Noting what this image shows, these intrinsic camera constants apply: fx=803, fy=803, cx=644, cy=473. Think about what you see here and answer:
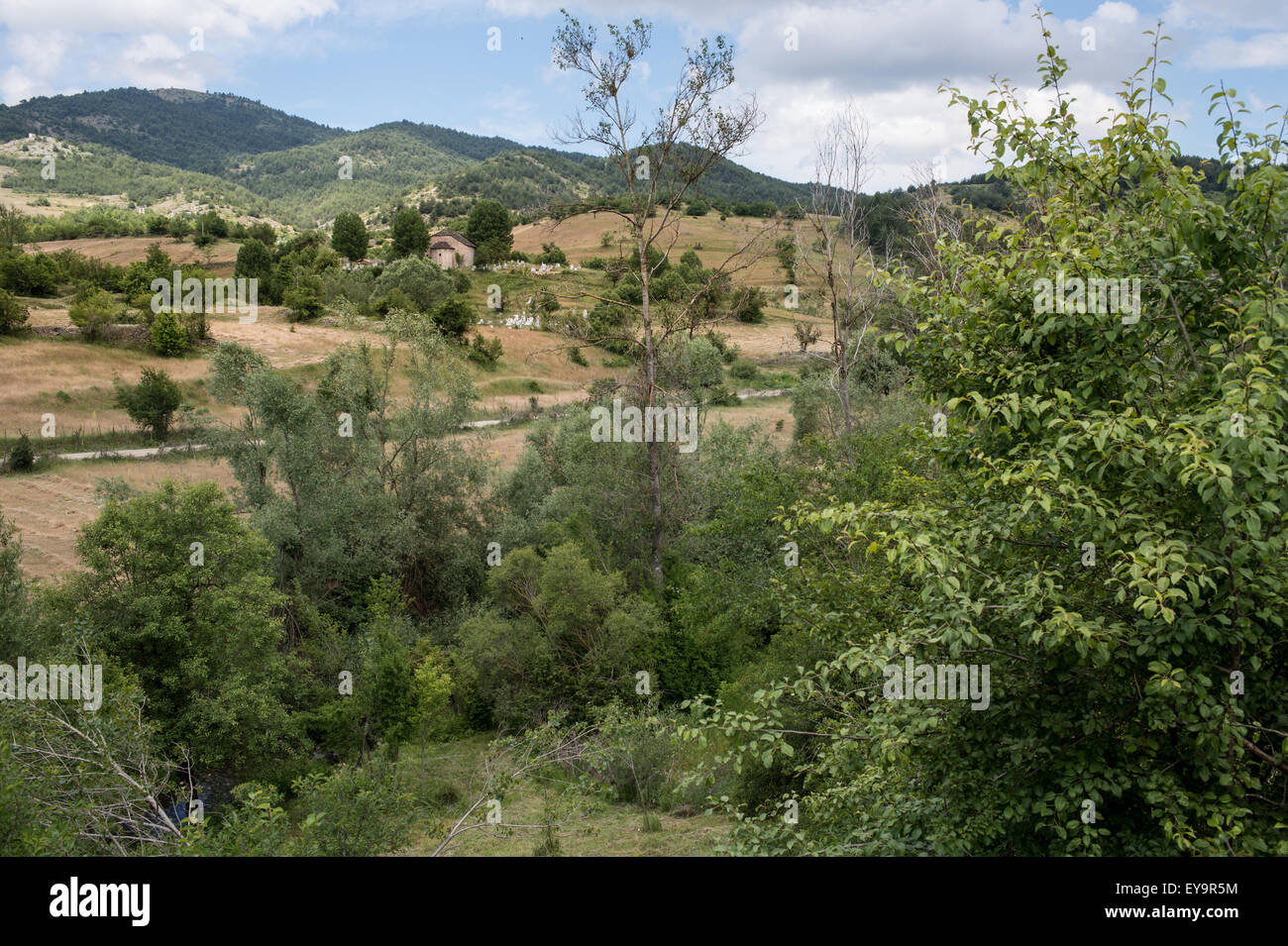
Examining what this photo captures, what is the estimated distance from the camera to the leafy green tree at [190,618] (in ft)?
60.2

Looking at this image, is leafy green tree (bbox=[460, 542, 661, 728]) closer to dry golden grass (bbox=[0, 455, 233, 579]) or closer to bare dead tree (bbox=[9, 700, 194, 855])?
bare dead tree (bbox=[9, 700, 194, 855])

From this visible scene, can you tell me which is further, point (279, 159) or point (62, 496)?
point (279, 159)

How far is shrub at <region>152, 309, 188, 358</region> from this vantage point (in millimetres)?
49688

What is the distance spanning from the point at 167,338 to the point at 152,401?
10.4m

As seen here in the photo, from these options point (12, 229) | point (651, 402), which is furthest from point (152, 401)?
point (12, 229)

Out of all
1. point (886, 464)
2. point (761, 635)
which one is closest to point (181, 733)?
point (761, 635)

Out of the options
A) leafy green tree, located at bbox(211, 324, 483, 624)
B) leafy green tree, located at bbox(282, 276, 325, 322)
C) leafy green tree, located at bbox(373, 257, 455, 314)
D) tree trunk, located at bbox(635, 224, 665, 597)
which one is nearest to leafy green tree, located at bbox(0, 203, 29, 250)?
leafy green tree, located at bbox(282, 276, 325, 322)

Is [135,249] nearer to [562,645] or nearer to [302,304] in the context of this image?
[302,304]

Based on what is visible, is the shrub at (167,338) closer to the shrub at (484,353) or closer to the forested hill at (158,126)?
the shrub at (484,353)

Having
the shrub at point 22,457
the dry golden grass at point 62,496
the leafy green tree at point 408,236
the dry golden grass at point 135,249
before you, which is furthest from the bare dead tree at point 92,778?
the leafy green tree at point 408,236

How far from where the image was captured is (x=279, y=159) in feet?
533
